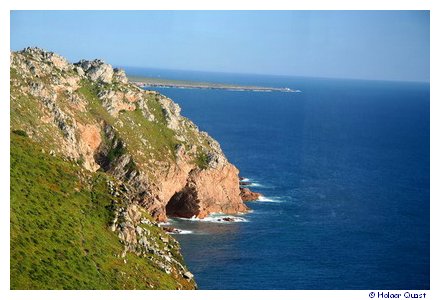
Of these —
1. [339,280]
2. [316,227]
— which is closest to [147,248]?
[339,280]

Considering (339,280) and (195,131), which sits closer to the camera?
(339,280)

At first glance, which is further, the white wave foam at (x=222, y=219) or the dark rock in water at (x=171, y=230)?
the white wave foam at (x=222, y=219)

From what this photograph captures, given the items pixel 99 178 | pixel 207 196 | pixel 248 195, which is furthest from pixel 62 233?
pixel 248 195

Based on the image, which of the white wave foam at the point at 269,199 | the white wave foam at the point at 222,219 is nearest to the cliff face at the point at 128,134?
the white wave foam at the point at 222,219

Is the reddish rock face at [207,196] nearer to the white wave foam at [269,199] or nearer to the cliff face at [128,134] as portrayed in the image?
the cliff face at [128,134]

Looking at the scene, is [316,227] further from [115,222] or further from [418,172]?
[418,172]
